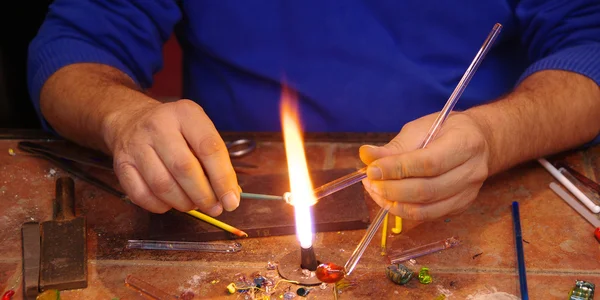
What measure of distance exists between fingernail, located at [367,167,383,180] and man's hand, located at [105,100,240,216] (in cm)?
24

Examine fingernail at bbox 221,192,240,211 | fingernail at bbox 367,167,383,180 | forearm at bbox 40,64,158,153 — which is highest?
forearm at bbox 40,64,158,153

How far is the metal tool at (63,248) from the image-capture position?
1.11 m

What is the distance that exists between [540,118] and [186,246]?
2.64 feet

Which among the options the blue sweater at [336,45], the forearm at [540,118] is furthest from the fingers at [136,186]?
the forearm at [540,118]

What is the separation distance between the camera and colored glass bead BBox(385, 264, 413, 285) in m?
1.10

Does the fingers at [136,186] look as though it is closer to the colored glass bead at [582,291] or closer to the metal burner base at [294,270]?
the metal burner base at [294,270]

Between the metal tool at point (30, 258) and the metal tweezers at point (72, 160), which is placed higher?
the metal tweezers at point (72, 160)

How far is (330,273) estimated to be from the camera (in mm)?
1093

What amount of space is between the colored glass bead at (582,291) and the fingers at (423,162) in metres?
0.28

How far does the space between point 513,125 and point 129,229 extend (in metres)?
0.82

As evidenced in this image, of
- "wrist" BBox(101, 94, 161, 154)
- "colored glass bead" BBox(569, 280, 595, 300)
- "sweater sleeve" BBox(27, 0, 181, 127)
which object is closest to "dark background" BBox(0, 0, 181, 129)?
"sweater sleeve" BBox(27, 0, 181, 127)

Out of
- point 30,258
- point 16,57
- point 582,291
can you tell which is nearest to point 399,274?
point 582,291

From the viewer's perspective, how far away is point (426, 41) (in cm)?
163

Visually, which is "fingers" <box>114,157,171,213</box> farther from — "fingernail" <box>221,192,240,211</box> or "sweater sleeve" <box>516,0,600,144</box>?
"sweater sleeve" <box>516,0,600,144</box>
